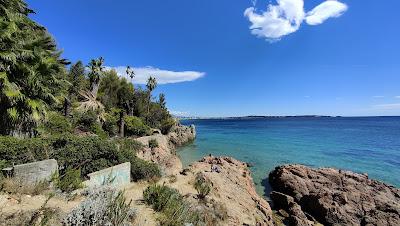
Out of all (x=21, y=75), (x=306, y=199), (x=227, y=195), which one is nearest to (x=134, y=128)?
(x=227, y=195)

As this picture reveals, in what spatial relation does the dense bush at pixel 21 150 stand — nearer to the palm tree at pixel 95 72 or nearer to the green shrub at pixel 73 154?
the green shrub at pixel 73 154

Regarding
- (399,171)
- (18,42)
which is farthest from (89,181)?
(399,171)

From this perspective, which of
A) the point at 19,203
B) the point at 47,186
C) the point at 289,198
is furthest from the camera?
Result: the point at 289,198

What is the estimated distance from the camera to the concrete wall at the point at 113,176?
431 inches

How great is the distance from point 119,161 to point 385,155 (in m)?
39.1

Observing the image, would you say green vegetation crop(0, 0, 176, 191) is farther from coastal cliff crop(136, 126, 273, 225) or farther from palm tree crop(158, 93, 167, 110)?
palm tree crop(158, 93, 167, 110)

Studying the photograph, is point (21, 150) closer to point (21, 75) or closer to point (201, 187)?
point (21, 75)

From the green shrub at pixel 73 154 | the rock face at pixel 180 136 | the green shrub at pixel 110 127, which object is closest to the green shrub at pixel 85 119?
the green shrub at pixel 110 127

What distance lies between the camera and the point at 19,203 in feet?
22.7

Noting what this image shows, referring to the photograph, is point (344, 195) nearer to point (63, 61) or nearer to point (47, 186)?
point (47, 186)

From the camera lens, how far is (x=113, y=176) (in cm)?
1197

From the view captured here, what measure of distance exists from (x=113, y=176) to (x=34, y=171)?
358cm

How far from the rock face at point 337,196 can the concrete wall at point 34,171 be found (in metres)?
14.0

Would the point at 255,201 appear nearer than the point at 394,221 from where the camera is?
No
